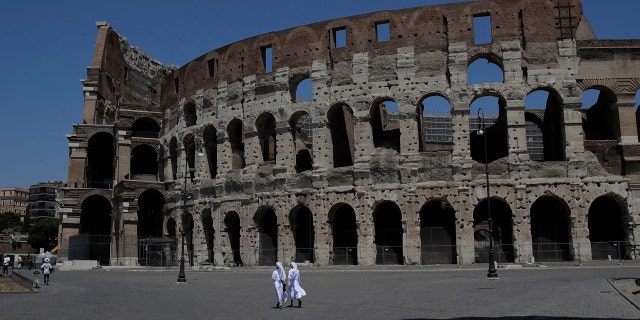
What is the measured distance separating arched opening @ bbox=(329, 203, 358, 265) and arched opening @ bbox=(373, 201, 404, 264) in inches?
51.4

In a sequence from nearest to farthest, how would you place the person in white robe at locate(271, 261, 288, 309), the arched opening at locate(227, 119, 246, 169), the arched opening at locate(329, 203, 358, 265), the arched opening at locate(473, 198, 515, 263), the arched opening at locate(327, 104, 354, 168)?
1. the person in white robe at locate(271, 261, 288, 309)
2. the arched opening at locate(473, 198, 515, 263)
3. the arched opening at locate(329, 203, 358, 265)
4. the arched opening at locate(327, 104, 354, 168)
5. the arched opening at locate(227, 119, 246, 169)

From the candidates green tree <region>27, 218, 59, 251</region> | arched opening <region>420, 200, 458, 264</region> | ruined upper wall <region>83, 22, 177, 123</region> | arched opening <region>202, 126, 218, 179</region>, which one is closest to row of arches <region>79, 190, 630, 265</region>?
arched opening <region>420, 200, 458, 264</region>

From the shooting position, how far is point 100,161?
54.5 metres

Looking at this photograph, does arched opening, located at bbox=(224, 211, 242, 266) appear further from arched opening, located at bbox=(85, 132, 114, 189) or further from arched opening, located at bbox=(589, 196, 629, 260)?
arched opening, located at bbox=(589, 196, 629, 260)

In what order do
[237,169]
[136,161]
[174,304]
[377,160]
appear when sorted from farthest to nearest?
[136,161]
[237,169]
[377,160]
[174,304]

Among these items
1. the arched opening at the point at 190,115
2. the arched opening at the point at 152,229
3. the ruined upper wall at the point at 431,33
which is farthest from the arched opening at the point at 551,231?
the arched opening at the point at 152,229

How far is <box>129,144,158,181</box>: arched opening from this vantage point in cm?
4944

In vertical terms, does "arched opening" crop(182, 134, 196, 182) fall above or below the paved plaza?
above

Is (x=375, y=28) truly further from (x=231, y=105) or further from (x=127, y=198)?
(x=127, y=198)

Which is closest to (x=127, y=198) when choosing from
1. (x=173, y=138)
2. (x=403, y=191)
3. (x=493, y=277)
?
(x=173, y=138)

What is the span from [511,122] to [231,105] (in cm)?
1707

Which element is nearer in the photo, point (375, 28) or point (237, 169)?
point (375, 28)

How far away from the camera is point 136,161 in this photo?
167ft

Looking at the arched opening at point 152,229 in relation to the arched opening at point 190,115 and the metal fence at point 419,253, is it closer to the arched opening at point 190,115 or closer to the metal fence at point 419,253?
the metal fence at point 419,253
